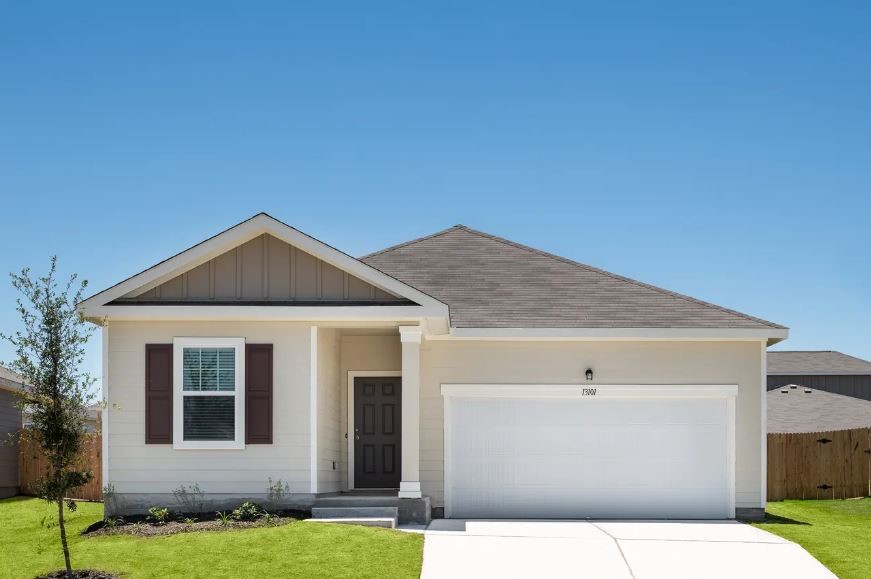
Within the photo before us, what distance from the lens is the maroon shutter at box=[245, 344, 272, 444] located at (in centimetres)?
1459

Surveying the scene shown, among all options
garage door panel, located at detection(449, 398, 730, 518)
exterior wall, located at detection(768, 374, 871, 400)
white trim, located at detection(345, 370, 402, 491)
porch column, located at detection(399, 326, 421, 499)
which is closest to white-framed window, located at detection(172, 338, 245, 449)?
porch column, located at detection(399, 326, 421, 499)

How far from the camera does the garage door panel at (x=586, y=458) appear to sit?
16750 mm

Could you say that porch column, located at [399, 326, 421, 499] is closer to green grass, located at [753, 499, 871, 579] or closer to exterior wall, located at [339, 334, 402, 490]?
exterior wall, located at [339, 334, 402, 490]

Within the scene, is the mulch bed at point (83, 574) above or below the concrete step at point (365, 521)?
below

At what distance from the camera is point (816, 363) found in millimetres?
43125

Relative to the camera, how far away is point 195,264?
48.8ft

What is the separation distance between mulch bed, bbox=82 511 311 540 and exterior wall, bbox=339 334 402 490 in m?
3.42

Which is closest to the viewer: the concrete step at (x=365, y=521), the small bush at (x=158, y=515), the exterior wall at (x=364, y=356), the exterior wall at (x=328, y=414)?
the concrete step at (x=365, y=521)

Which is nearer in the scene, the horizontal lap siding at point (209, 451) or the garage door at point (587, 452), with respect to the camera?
the horizontal lap siding at point (209, 451)

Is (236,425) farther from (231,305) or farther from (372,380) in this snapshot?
(372,380)

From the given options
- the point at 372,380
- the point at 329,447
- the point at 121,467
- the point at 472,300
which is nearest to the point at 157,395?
the point at 121,467

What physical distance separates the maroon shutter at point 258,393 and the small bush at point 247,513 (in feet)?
3.07

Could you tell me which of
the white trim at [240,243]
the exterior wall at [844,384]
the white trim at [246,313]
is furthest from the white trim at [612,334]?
the exterior wall at [844,384]

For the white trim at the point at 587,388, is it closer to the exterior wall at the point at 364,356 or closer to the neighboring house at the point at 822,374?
the exterior wall at the point at 364,356
